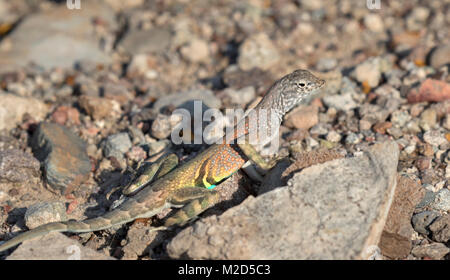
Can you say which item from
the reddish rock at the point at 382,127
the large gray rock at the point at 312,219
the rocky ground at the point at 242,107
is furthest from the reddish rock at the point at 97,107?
the reddish rock at the point at 382,127

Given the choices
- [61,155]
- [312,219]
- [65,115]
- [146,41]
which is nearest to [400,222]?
[312,219]

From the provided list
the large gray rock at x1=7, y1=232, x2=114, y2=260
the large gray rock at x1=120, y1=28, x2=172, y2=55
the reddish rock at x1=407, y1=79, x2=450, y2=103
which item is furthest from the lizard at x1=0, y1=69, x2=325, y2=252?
the large gray rock at x1=120, y1=28, x2=172, y2=55

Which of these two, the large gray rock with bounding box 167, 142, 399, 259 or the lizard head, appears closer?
the large gray rock with bounding box 167, 142, 399, 259

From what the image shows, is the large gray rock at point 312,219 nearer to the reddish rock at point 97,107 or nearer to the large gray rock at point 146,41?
the reddish rock at point 97,107

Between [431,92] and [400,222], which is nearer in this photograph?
[400,222]

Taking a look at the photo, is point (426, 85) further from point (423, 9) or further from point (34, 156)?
point (34, 156)

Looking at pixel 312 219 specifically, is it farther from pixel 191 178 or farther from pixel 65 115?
pixel 65 115

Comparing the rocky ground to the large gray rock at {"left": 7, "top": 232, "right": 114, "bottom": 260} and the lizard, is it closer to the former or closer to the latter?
the large gray rock at {"left": 7, "top": 232, "right": 114, "bottom": 260}
